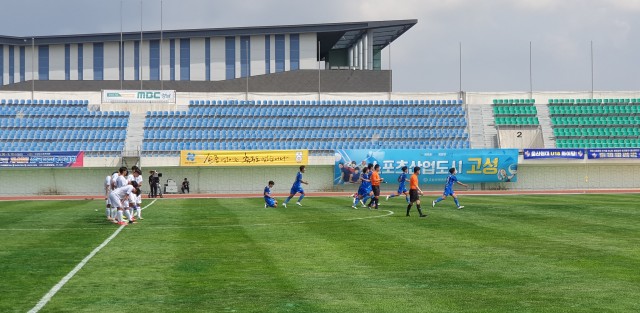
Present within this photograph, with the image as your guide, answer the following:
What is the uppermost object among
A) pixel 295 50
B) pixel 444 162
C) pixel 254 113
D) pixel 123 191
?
pixel 295 50

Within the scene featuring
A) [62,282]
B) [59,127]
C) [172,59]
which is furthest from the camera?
[172,59]

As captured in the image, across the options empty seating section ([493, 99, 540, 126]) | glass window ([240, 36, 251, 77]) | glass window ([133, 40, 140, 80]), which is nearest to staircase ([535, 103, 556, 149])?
empty seating section ([493, 99, 540, 126])

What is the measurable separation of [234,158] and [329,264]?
4322 centimetres

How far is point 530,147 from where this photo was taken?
2606 inches

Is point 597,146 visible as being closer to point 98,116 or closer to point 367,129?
point 367,129

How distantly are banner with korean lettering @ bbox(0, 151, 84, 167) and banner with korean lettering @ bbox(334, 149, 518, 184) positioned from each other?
18.3 m

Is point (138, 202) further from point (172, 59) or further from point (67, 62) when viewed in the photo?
point (67, 62)

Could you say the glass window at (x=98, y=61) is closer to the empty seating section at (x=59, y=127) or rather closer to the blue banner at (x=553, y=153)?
the empty seating section at (x=59, y=127)

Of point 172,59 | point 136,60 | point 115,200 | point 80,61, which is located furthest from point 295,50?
point 115,200

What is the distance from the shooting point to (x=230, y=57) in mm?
79312

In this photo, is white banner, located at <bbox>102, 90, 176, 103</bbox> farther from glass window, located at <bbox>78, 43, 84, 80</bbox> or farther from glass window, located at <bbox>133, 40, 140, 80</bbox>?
glass window, located at <bbox>78, 43, 84, 80</bbox>

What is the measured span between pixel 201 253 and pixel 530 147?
51.6 metres

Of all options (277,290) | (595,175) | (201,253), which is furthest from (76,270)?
(595,175)

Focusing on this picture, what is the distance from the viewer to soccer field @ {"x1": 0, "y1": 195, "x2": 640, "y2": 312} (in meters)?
12.2
